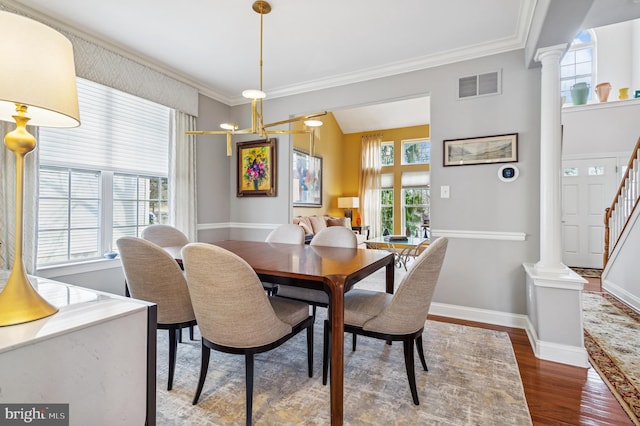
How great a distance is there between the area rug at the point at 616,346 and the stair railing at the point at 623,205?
1.17 meters

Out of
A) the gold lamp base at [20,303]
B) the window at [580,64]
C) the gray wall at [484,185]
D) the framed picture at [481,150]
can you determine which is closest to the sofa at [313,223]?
the gray wall at [484,185]

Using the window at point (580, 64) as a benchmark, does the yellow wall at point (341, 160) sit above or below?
below

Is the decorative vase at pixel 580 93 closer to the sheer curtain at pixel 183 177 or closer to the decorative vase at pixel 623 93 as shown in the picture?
the decorative vase at pixel 623 93

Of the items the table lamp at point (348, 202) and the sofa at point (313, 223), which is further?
the table lamp at point (348, 202)

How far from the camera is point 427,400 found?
172 cm

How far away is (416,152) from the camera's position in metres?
7.76

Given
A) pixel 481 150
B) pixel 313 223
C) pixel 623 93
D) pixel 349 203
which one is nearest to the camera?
pixel 481 150

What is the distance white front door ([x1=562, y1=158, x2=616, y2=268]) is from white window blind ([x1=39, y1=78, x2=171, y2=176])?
6505 mm

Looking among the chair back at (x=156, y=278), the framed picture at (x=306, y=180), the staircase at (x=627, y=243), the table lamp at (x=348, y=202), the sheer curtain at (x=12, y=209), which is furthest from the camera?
the table lamp at (x=348, y=202)

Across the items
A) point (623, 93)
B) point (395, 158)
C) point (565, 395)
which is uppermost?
point (623, 93)

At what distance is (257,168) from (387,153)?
4.77m

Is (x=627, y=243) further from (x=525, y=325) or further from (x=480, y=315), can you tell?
(x=480, y=315)

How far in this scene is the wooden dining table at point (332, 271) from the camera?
1483 millimetres

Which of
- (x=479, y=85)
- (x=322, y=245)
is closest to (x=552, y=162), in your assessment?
(x=479, y=85)
